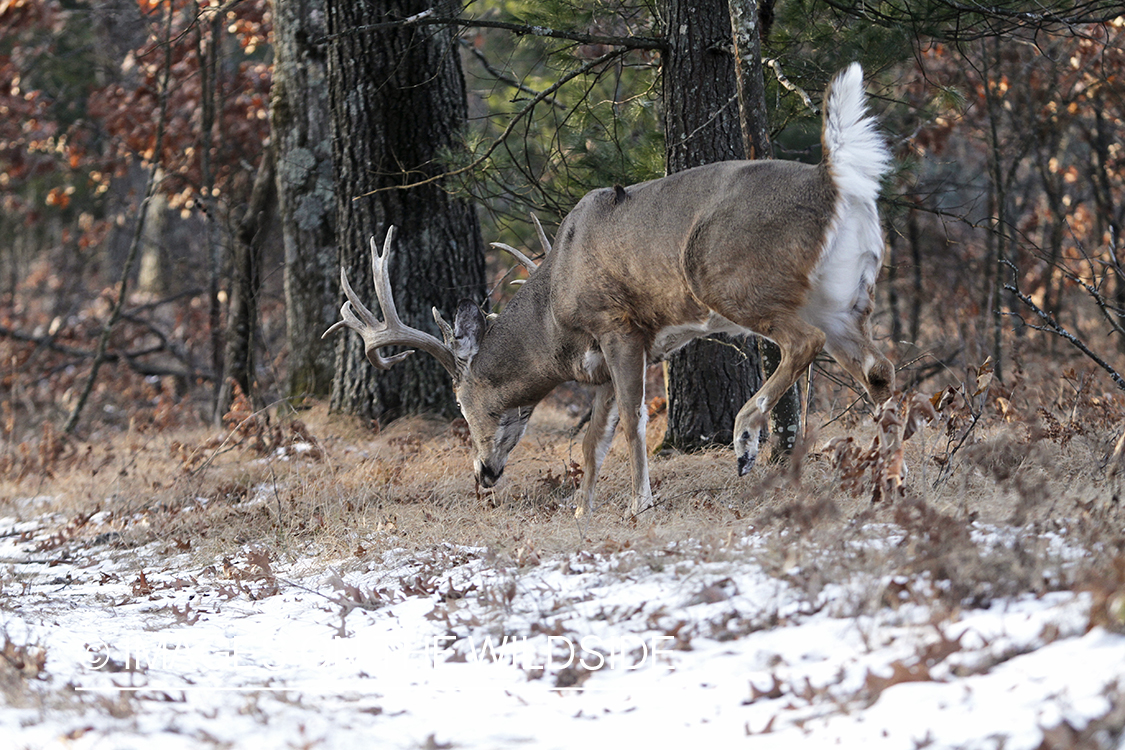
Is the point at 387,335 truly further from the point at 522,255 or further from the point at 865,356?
the point at 865,356

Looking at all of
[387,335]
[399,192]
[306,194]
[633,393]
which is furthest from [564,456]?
[306,194]

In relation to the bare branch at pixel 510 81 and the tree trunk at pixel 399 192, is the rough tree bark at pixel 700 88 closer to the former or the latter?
the bare branch at pixel 510 81

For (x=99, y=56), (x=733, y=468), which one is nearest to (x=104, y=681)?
(x=733, y=468)

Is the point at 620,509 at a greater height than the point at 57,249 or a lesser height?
lesser

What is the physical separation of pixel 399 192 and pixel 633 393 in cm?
374

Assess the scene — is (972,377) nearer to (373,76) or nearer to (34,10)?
(373,76)

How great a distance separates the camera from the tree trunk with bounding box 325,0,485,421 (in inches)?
340

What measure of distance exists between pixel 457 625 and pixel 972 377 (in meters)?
5.97

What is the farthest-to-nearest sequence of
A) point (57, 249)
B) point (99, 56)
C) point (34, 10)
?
point (57, 249), point (99, 56), point (34, 10)

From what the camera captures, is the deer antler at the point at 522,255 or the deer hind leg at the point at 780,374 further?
the deer antler at the point at 522,255

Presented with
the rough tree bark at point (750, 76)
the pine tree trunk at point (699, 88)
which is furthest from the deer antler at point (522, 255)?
the rough tree bark at point (750, 76)

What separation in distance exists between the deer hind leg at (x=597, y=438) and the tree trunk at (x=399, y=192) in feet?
8.88

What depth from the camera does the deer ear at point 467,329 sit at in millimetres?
6793

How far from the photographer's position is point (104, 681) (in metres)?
3.93
